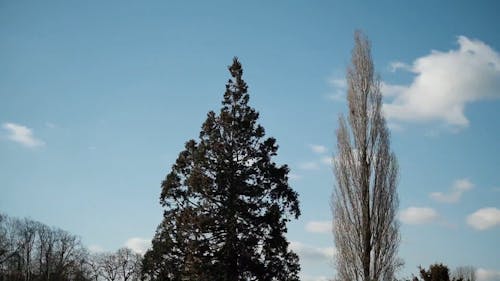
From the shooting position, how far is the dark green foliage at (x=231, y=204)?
693 inches

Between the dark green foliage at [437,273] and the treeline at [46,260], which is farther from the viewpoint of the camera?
the treeline at [46,260]

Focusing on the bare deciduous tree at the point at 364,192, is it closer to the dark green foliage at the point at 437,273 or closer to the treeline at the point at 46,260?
the dark green foliage at the point at 437,273

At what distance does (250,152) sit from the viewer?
1919 cm

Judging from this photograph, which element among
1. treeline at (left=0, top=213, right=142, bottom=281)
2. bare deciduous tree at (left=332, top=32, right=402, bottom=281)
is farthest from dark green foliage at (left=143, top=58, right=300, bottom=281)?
treeline at (left=0, top=213, right=142, bottom=281)

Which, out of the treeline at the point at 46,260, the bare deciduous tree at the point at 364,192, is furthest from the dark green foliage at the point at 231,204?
the treeline at the point at 46,260

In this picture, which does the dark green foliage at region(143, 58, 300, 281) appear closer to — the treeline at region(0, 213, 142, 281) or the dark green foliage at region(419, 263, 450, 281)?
the dark green foliage at region(419, 263, 450, 281)

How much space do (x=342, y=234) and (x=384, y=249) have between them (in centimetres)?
173

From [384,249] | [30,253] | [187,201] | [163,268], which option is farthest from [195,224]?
[30,253]

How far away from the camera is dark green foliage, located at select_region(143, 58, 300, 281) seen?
17594mm

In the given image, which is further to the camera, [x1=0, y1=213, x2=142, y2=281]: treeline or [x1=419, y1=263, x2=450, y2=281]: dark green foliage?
[x1=0, y1=213, x2=142, y2=281]: treeline

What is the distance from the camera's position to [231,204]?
1808 centimetres

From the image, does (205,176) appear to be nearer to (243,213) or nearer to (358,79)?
(243,213)

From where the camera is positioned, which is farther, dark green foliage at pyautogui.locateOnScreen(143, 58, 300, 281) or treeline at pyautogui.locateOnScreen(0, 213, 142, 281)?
treeline at pyautogui.locateOnScreen(0, 213, 142, 281)

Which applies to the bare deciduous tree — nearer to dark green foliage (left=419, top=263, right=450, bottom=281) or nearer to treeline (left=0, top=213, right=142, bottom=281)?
dark green foliage (left=419, top=263, right=450, bottom=281)
